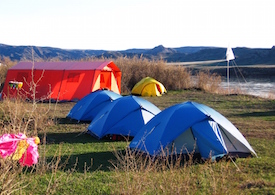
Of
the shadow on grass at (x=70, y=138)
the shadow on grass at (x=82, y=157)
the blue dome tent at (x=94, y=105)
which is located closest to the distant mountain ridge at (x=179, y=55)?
the blue dome tent at (x=94, y=105)

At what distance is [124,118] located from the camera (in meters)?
9.59

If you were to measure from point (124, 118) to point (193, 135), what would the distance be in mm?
2409

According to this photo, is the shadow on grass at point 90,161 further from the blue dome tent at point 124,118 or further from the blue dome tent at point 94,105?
the blue dome tent at point 94,105

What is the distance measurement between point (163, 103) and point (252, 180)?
11.3 metres

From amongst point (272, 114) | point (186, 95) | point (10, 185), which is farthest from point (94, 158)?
point (186, 95)

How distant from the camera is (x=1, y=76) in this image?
2380 centimetres

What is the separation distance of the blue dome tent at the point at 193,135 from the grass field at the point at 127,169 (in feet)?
1.11

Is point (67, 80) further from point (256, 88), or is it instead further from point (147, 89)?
point (256, 88)

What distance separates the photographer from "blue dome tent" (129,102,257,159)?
7.38 metres

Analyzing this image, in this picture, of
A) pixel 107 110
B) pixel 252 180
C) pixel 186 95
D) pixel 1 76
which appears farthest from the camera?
pixel 1 76

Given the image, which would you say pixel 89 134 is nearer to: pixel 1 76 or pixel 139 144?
pixel 139 144

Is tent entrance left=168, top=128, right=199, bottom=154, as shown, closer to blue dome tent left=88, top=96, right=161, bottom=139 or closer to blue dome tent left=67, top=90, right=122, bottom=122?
blue dome tent left=88, top=96, right=161, bottom=139

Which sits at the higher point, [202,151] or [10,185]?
[10,185]

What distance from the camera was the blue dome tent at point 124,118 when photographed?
945 cm
